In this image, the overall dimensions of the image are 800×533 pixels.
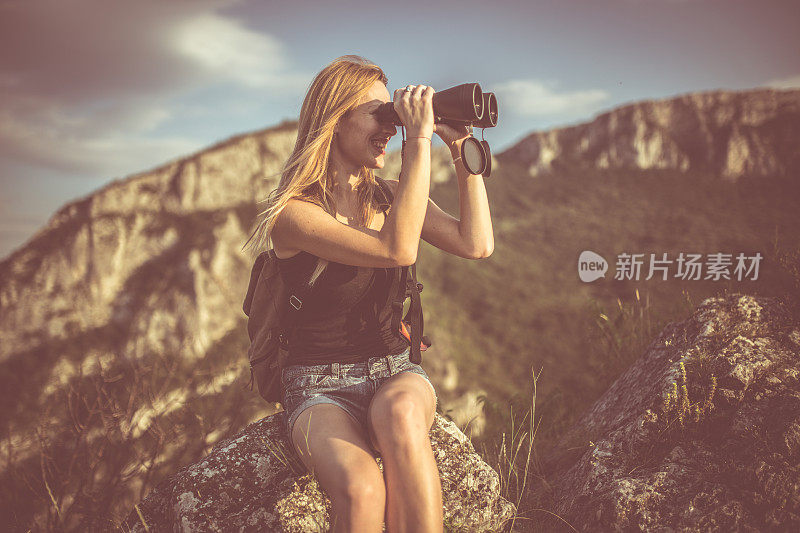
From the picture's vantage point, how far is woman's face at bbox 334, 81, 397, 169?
2.10 m

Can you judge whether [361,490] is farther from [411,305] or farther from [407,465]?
[411,305]

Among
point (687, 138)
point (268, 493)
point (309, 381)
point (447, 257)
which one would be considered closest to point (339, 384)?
point (309, 381)

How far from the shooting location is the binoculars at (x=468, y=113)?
1.97 meters

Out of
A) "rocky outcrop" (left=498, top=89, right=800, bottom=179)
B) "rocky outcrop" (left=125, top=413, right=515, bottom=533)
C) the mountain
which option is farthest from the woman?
"rocky outcrop" (left=498, top=89, right=800, bottom=179)

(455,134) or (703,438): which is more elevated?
(455,134)

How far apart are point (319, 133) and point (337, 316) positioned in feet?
2.77

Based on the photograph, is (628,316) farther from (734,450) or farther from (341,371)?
(341,371)

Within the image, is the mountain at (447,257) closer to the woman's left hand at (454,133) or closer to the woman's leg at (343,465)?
the woman's left hand at (454,133)

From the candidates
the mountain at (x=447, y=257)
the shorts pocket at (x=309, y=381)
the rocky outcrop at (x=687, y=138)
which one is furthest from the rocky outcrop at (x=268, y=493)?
the rocky outcrop at (x=687, y=138)

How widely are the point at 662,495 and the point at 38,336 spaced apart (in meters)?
56.7

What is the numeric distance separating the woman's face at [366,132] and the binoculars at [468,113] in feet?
0.18

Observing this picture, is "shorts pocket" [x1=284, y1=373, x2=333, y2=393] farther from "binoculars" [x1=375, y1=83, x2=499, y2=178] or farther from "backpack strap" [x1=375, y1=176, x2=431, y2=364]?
"binoculars" [x1=375, y1=83, x2=499, y2=178]

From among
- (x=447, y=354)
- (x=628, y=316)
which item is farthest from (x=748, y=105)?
(x=628, y=316)

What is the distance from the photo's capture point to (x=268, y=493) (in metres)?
1.98
